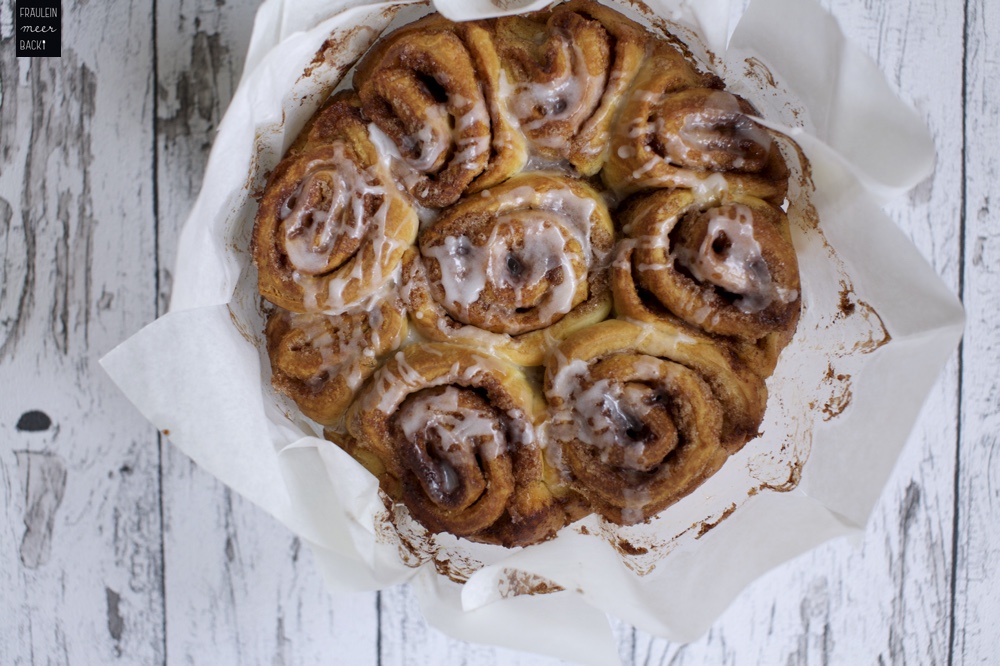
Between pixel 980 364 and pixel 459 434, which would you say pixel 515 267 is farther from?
pixel 980 364

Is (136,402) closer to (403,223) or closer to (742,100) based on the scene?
(403,223)

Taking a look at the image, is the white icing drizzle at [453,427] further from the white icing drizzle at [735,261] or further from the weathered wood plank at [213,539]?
the weathered wood plank at [213,539]

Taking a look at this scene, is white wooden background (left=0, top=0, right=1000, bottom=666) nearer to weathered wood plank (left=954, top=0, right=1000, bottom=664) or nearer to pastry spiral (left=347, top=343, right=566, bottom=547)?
weathered wood plank (left=954, top=0, right=1000, bottom=664)

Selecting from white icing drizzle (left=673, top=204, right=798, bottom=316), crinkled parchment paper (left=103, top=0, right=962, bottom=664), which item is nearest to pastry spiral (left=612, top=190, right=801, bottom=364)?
white icing drizzle (left=673, top=204, right=798, bottom=316)

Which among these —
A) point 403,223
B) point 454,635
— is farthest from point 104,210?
point 454,635

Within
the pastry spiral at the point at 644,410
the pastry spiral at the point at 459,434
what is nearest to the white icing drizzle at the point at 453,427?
the pastry spiral at the point at 459,434

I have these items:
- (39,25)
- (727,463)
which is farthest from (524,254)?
(39,25)
